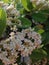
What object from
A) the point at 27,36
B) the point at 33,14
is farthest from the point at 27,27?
the point at 33,14

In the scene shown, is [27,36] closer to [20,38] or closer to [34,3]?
Result: [20,38]

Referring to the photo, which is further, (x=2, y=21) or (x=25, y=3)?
(x=25, y=3)

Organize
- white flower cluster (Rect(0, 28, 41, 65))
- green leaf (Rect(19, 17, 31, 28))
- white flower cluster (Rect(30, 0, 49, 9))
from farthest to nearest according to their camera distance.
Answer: white flower cluster (Rect(30, 0, 49, 9)) → green leaf (Rect(19, 17, 31, 28)) → white flower cluster (Rect(0, 28, 41, 65))

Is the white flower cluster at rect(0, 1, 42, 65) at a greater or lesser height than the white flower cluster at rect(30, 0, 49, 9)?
lesser

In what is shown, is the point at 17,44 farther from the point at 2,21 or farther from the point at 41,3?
the point at 41,3

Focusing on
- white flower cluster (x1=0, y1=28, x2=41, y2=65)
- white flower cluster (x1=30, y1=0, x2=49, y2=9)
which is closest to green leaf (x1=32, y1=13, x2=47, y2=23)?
white flower cluster (x1=30, y1=0, x2=49, y2=9)


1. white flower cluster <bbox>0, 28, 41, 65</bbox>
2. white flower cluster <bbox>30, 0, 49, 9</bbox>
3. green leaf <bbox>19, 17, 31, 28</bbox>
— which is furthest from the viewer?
white flower cluster <bbox>30, 0, 49, 9</bbox>

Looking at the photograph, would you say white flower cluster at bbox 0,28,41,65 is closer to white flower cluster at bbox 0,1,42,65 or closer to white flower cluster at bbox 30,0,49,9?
white flower cluster at bbox 0,1,42,65

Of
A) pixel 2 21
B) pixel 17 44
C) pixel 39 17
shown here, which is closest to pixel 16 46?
pixel 17 44

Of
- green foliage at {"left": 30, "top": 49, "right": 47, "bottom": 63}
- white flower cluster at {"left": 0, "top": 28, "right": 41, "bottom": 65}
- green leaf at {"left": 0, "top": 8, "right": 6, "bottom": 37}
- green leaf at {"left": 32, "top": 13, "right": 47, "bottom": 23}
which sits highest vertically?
green leaf at {"left": 0, "top": 8, "right": 6, "bottom": 37}
